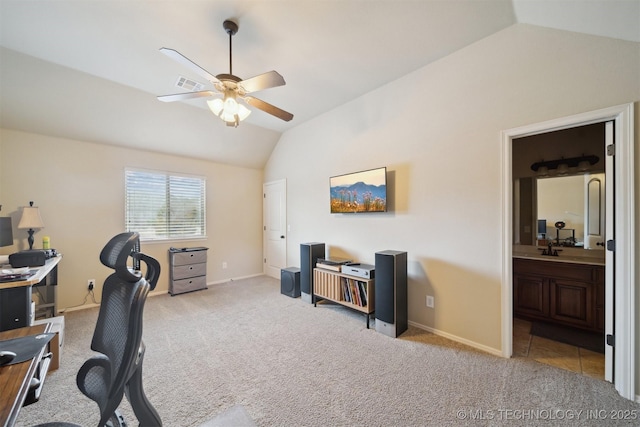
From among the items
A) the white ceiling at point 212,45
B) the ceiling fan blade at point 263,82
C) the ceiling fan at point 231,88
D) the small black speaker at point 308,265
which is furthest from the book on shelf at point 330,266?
the white ceiling at point 212,45

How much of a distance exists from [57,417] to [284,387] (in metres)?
1.49

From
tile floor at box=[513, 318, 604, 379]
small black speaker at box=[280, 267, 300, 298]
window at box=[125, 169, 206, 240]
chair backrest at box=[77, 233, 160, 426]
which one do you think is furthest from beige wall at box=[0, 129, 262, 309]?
tile floor at box=[513, 318, 604, 379]

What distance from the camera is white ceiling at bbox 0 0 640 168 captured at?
1927 millimetres

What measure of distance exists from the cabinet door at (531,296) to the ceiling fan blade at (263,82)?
138 inches

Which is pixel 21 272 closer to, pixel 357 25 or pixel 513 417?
pixel 357 25

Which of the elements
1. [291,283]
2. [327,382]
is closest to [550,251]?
[327,382]

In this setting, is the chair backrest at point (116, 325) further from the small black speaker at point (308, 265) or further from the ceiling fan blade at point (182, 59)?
the small black speaker at point (308, 265)

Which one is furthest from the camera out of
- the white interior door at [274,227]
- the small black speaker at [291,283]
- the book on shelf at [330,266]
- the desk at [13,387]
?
the white interior door at [274,227]

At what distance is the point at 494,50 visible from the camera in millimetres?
2289

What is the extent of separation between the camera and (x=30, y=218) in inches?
117

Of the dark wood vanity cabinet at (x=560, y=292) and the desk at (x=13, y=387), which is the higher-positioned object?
the desk at (x=13, y=387)

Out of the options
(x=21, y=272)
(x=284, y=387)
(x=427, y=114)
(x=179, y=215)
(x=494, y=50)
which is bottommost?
(x=284, y=387)

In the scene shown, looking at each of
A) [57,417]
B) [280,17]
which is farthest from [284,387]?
[280,17]

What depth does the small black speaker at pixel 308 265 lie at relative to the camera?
3.71m
